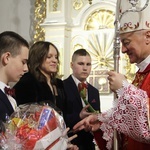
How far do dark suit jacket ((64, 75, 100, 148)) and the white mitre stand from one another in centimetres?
108

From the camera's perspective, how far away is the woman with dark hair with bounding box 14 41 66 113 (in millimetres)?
3039

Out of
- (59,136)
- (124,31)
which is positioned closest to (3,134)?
(59,136)

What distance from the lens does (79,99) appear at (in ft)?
12.1

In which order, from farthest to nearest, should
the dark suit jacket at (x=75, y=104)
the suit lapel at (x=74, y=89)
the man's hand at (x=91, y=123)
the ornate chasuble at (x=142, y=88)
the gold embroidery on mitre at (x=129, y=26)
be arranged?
the suit lapel at (x=74, y=89), the dark suit jacket at (x=75, y=104), the man's hand at (x=91, y=123), the gold embroidery on mitre at (x=129, y=26), the ornate chasuble at (x=142, y=88)

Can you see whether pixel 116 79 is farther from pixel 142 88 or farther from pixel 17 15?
pixel 17 15

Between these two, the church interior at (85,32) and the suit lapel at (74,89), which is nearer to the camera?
the suit lapel at (74,89)

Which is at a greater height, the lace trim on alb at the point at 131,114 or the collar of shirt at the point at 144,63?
the collar of shirt at the point at 144,63

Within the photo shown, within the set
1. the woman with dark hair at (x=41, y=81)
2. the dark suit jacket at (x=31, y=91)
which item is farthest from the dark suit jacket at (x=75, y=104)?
the dark suit jacket at (x=31, y=91)

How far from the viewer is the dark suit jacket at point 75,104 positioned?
3232mm

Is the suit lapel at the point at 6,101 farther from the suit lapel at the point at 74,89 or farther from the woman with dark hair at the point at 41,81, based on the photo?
the suit lapel at the point at 74,89

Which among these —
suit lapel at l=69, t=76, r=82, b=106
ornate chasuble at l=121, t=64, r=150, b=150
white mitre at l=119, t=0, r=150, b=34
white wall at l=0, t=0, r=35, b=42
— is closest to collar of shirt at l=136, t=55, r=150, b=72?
ornate chasuble at l=121, t=64, r=150, b=150

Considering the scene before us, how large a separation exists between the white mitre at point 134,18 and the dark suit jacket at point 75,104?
108 centimetres

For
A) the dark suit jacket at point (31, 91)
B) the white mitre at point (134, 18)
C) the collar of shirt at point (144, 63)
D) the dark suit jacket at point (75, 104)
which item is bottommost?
the dark suit jacket at point (75, 104)

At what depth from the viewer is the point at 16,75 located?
7.39ft
